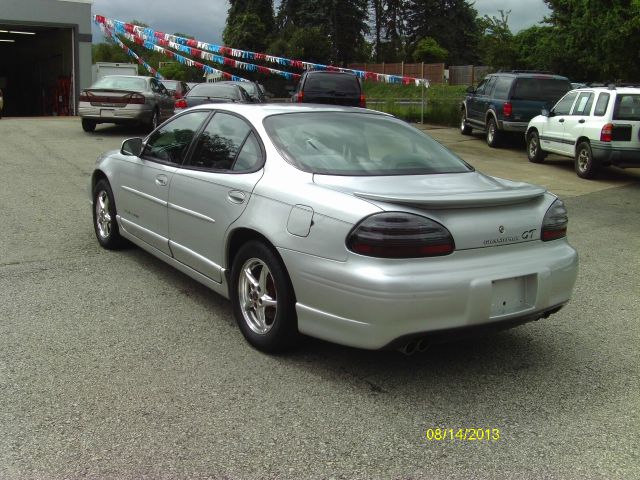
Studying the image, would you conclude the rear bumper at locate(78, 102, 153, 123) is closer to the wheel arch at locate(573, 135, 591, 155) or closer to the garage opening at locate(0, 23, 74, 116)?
the wheel arch at locate(573, 135, 591, 155)

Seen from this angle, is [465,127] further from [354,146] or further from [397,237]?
[397,237]

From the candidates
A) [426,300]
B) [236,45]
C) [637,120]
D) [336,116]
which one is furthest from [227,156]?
[236,45]

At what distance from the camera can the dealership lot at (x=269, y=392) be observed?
9.61 ft

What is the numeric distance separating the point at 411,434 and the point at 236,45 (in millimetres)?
55493

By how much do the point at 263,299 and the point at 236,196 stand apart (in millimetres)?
679

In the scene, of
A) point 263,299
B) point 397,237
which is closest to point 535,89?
point 263,299

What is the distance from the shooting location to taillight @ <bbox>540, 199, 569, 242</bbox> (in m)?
3.84

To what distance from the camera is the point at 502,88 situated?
1673cm

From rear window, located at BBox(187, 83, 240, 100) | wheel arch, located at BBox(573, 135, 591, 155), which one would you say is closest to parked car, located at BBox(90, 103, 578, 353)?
wheel arch, located at BBox(573, 135, 591, 155)

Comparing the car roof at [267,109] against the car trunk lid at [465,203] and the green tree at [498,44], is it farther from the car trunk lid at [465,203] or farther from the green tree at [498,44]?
the green tree at [498,44]

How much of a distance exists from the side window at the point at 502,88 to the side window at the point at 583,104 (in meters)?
3.45

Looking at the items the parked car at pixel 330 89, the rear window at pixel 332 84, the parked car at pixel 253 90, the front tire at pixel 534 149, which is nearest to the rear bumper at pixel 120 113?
the parked car at pixel 253 90

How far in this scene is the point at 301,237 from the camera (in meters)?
3.61

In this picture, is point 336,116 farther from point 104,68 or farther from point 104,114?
point 104,68
